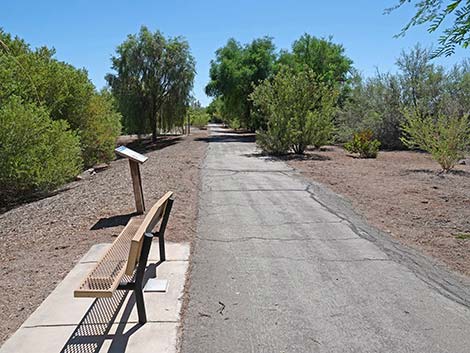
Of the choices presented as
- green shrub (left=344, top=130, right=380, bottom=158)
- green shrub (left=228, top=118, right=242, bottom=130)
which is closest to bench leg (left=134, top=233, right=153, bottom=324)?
green shrub (left=344, top=130, right=380, bottom=158)

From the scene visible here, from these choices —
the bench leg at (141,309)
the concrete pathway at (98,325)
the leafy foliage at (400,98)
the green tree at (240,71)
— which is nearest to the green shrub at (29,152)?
the concrete pathway at (98,325)

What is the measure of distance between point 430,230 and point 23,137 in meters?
10.8

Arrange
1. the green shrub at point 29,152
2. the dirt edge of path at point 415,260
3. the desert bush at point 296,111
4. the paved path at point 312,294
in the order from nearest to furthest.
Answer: the paved path at point 312,294 → the dirt edge of path at point 415,260 → the green shrub at point 29,152 → the desert bush at point 296,111

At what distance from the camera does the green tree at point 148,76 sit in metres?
34.3

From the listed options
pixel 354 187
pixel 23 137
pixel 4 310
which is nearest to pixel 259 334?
pixel 4 310

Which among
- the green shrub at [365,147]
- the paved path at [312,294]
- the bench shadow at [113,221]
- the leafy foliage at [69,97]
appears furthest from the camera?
the green shrub at [365,147]

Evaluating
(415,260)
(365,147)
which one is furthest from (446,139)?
(415,260)

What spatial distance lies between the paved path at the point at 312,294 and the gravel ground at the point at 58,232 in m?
1.18

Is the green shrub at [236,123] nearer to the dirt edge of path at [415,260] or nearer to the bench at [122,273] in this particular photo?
the dirt edge of path at [415,260]

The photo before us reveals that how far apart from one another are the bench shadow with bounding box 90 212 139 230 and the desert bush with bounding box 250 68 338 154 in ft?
41.7

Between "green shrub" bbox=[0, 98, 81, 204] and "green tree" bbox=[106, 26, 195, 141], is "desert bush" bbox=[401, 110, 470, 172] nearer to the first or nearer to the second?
"green shrub" bbox=[0, 98, 81, 204]

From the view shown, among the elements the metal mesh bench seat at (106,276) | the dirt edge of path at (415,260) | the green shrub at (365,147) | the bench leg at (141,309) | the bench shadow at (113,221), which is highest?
the metal mesh bench seat at (106,276)

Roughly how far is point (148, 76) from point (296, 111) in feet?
61.4

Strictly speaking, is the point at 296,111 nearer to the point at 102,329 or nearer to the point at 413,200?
the point at 413,200
